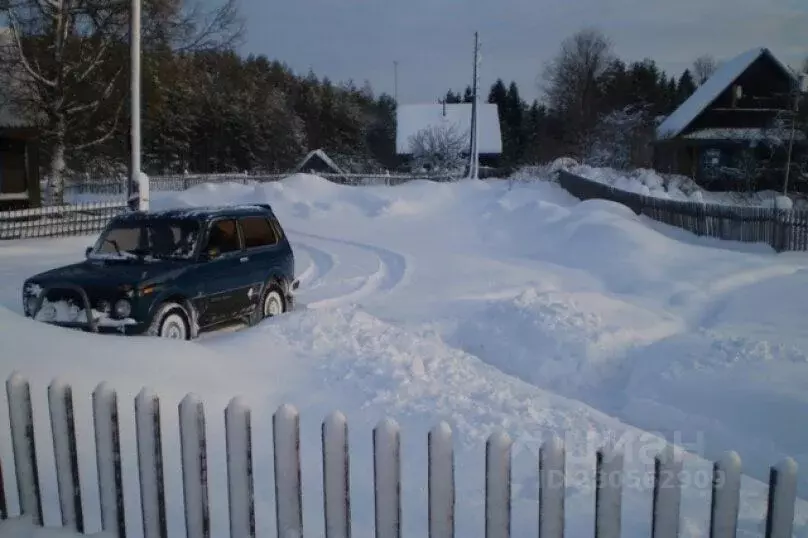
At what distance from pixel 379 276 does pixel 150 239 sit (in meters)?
7.22

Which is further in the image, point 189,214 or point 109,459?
point 189,214

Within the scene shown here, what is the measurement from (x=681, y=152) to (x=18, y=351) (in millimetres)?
45638

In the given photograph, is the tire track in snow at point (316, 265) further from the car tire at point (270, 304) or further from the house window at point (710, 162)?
the house window at point (710, 162)

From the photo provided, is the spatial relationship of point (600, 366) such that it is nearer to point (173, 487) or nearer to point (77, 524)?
point (173, 487)

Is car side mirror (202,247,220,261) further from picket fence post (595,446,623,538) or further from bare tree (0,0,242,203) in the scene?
bare tree (0,0,242,203)

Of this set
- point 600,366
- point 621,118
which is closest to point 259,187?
point 600,366

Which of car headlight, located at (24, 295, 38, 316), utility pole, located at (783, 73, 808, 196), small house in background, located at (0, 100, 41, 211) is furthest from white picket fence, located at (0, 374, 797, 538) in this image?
utility pole, located at (783, 73, 808, 196)

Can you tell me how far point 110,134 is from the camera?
27109 mm

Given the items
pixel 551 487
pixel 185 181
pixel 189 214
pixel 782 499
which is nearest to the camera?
pixel 782 499

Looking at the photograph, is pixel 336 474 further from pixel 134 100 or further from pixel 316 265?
pixel 134 100

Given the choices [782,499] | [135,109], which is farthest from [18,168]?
[782,499]

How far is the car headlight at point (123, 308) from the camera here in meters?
8.27

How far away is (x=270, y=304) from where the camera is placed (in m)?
11.0

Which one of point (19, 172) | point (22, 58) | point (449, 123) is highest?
point (22, 58)
